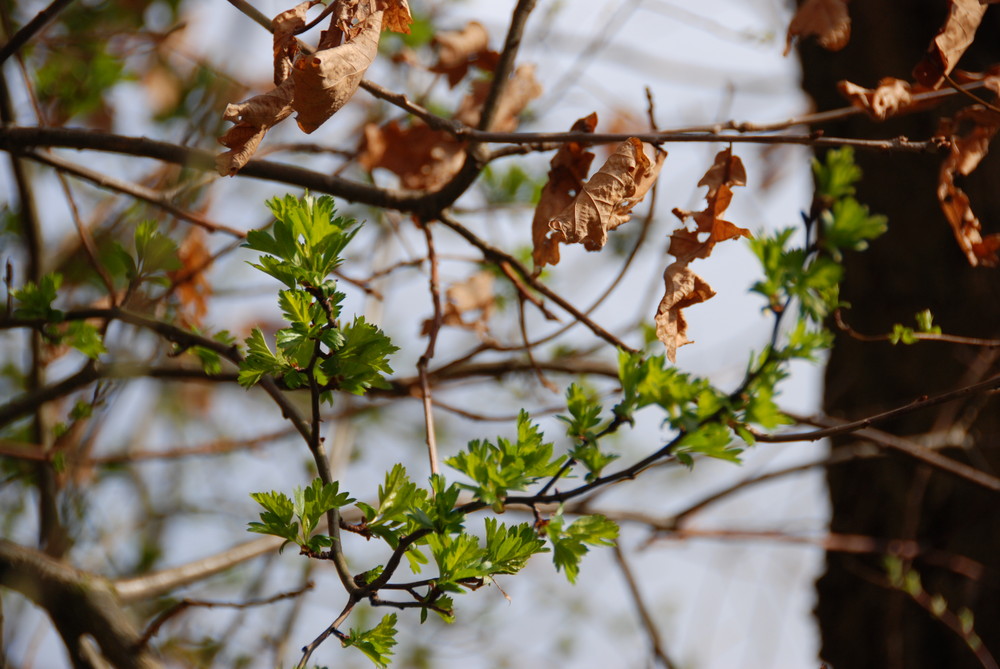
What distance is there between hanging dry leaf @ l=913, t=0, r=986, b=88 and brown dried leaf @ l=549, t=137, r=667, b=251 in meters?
0.39

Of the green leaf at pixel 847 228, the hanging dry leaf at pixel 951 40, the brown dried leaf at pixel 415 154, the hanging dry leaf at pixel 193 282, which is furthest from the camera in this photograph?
the hanging dry leaf at pixel 193 282

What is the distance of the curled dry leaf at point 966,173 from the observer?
39.6 inches

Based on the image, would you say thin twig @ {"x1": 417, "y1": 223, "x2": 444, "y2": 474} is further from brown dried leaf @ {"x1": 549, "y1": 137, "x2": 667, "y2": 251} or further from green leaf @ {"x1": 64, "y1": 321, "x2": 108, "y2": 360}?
green leaf @ {"x1": 64, "y1": 321, "x2": 108, "y2": 360}

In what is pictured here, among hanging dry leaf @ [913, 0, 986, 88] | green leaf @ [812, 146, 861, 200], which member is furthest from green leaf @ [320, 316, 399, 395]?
hanging dry leaf @ [913, 0, 986, 88]

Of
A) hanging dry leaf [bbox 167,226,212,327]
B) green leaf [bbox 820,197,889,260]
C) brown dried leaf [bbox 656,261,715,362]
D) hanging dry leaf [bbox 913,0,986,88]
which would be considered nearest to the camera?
green leaf [bbox 820,197,889,260]

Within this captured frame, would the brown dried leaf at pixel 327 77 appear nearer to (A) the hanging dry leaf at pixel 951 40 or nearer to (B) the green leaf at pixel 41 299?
(B) the green leaf at pixel 41 299

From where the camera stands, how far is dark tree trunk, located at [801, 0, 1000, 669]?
1.62 m

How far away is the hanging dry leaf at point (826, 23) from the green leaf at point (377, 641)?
86 centimetres

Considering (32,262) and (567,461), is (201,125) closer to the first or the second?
(32,262)

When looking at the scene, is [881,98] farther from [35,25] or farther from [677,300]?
[35,25]

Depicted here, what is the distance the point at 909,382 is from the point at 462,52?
4.26ft

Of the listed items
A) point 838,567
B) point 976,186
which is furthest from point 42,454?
point 976,186

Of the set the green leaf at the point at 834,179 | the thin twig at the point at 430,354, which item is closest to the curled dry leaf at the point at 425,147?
the thin twig at the point at 430,354

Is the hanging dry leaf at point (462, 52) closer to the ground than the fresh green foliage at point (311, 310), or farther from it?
farther from it
